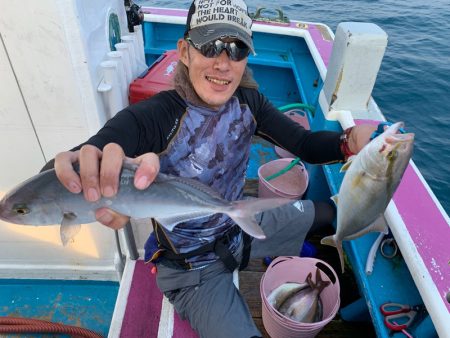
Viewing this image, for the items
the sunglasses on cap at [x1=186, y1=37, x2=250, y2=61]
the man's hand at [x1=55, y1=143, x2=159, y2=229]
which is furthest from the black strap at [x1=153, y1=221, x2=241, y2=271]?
the sunglasses on cap at [x1=186, y1=37, x2=250, y2=61]

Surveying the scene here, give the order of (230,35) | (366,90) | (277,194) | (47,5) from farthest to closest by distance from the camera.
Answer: (277,194) < (366,90) < (230,35) < (47,5)

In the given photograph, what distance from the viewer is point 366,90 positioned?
11.0ft

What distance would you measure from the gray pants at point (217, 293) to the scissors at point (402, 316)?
889mm

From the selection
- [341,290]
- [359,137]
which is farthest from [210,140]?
[341,290]

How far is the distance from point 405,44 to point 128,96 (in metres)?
11.3

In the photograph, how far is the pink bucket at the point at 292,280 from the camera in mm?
2598

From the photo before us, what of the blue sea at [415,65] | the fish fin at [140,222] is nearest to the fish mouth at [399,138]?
the fish fin at [140,222]

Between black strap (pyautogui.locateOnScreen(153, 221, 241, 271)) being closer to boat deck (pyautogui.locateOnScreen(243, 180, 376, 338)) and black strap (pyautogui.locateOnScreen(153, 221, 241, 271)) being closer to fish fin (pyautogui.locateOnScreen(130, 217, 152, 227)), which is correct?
fish fin (pyautogui.locateOnScreen(130, 217, 152, 227))

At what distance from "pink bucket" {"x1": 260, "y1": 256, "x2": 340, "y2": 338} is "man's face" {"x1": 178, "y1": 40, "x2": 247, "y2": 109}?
1663mm

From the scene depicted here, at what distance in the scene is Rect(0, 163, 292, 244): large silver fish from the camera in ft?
4.38

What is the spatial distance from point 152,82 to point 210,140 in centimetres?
97

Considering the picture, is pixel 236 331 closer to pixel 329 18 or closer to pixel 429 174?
pixel 429 174

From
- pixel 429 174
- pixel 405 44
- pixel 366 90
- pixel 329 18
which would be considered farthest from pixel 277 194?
pixel 329 18

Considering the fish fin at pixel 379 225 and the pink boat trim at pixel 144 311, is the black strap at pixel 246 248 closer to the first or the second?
the pink boat trim at pixel 144 311
